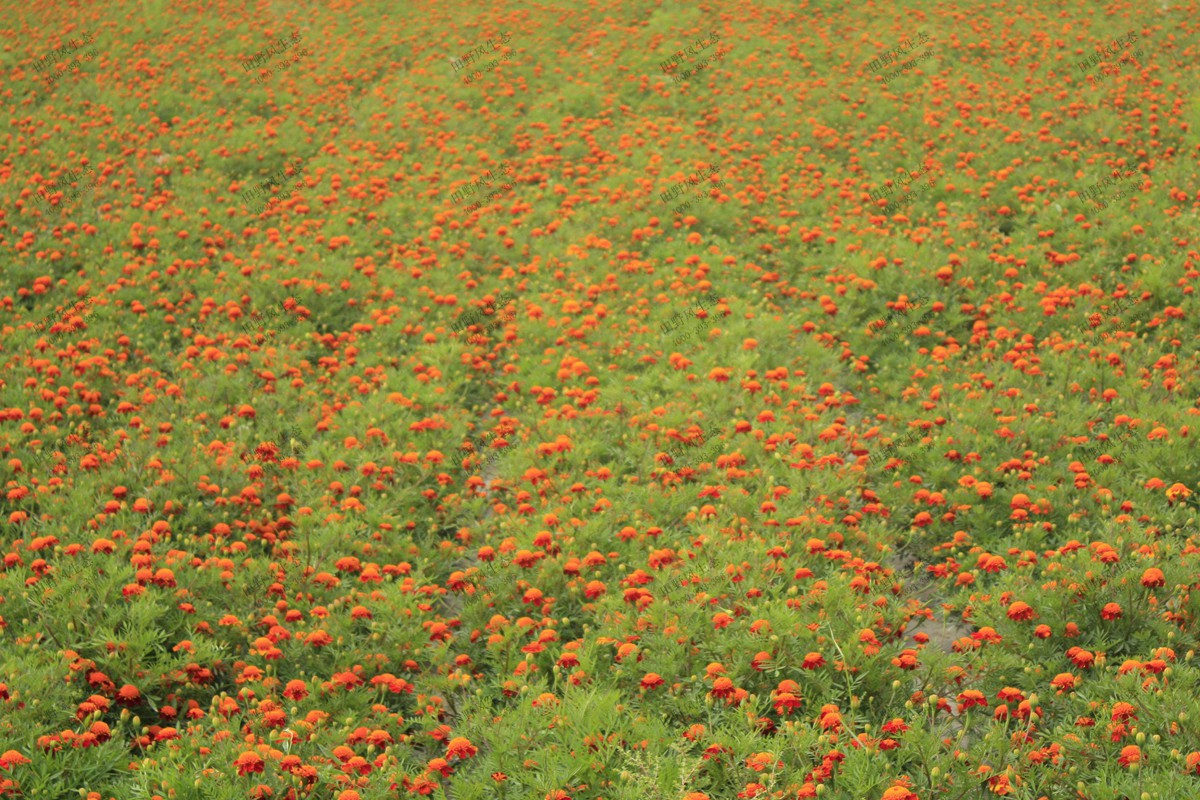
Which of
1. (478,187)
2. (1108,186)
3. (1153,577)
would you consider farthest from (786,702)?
(478,187)

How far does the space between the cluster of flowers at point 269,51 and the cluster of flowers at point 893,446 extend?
14.3 metres

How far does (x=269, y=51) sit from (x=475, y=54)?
3.98 m

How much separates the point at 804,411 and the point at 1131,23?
45.8 ft

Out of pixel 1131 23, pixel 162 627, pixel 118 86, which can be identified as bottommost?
pixel 1131 23

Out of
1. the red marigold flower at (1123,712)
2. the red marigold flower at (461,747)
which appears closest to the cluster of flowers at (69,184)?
the red marigold flower at (461,747)

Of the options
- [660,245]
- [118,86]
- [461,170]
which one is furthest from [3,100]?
[660,245]

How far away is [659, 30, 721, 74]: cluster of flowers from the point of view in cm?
1770

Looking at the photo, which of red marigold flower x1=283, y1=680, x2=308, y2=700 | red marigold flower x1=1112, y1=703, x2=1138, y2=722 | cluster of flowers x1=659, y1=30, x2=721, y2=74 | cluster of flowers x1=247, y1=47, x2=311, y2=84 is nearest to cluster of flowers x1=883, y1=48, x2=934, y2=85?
cluster of flowers x1=659, y1=30, x2=721, y2=74

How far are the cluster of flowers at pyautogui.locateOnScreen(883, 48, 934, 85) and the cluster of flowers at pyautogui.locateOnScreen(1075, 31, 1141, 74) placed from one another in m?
2.50

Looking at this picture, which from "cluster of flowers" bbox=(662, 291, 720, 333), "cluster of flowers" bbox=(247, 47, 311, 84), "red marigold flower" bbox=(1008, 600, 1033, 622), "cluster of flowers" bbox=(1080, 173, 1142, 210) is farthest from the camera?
"cluster of flowers" bbox=(247, 47, 311, 84)

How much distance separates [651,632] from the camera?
6.26 m

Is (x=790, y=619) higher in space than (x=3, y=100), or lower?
lower

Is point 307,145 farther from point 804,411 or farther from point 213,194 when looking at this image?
point 804,411

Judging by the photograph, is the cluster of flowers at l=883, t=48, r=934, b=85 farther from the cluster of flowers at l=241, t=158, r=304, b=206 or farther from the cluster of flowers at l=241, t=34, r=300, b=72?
the cluster of flowers at l=241, t=34, r=300, b=72
